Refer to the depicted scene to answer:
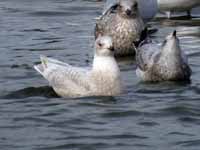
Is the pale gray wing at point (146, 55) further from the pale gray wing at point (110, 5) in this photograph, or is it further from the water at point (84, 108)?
the pale gray wing at point (110, 5)

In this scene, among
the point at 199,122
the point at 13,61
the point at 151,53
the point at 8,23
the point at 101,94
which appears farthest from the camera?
the point at 8,23

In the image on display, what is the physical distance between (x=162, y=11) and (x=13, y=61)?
5399 mm

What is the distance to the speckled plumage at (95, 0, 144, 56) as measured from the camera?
14148mm

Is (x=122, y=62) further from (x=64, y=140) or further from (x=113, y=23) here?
(x=64, y=140)

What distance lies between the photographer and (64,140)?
895cm

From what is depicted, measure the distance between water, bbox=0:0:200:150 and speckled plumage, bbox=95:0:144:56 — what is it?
0.43m

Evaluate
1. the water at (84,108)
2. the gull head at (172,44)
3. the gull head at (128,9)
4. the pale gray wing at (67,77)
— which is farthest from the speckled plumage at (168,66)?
the gull head at (128,9)

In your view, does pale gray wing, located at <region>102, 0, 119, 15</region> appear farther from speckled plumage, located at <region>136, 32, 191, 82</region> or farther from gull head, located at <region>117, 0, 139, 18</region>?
speckled plumage, located at <region>136, 32, 191, 82</region>

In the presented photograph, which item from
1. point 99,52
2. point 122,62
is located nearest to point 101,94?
point 99,52

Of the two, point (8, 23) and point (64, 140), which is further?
point (8, 23)

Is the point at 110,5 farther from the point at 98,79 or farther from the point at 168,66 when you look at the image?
the point at 98,79

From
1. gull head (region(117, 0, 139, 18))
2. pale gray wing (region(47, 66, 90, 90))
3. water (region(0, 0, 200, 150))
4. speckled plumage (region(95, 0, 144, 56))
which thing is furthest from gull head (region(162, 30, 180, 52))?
gull head (region(117, 0, 139, 18))

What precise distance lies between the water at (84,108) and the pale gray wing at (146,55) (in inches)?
8.9

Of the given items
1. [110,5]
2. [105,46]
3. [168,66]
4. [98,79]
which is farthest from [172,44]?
[110,5]
